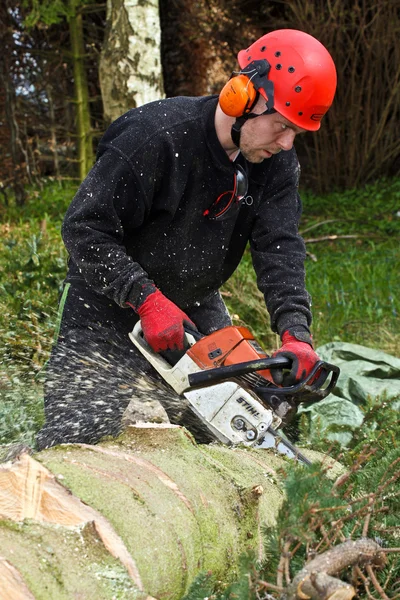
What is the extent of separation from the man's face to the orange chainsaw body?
2.37 feet

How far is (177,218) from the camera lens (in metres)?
3.17

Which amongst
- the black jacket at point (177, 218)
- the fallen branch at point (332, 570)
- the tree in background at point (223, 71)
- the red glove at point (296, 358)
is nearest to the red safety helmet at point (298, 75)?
the black jacket at point (177, 218)

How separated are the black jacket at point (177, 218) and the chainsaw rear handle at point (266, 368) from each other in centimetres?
36

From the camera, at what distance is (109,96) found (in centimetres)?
679

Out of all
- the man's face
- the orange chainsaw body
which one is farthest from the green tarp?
the man's face

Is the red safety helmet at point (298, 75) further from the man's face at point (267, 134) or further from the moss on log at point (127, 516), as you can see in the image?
the moss on log at point (127, 516)

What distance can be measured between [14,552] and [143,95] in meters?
5.54

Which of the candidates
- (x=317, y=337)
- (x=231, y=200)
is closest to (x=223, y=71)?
(x=317, y=337)

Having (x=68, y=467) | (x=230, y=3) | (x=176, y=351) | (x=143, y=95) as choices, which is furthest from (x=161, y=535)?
(x=230, y=3)

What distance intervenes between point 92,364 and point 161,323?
64 centimetres

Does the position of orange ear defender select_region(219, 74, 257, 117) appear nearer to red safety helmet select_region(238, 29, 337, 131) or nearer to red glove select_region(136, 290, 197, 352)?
A: red safety helmet select_region(238, 29, 337, 131)

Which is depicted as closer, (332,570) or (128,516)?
(332,570)

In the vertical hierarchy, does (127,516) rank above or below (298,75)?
below

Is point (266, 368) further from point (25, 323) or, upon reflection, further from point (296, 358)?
point (25, 323)
